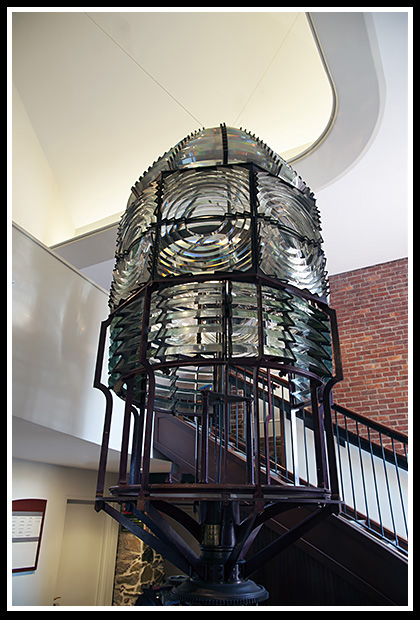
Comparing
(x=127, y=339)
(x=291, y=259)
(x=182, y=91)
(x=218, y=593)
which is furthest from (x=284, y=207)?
(x=182, y=91)

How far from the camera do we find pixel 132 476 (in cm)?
156

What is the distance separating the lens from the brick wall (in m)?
4.50

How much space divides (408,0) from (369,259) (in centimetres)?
398

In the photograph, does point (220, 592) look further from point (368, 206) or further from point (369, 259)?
point (369, 259)

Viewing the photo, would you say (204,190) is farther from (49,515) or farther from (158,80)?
(49,515)

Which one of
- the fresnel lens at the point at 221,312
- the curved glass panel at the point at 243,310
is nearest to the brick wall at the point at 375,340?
the fresnel lens at the point at 221,312

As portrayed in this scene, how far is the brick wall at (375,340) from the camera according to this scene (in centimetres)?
450

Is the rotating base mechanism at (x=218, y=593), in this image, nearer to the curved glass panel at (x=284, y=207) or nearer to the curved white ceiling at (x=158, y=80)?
the curved glass panel at (x=284, y=207)

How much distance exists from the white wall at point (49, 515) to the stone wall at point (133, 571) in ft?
0.32

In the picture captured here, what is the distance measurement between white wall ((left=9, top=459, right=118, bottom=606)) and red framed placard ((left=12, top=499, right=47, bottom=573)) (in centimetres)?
5

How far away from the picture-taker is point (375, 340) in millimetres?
4793

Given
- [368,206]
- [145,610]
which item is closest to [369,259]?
[368,206]

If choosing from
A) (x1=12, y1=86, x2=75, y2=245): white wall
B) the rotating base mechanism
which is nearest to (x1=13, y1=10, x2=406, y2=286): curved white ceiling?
(x1=12, y1=86, x2=75, y2=245): white wall

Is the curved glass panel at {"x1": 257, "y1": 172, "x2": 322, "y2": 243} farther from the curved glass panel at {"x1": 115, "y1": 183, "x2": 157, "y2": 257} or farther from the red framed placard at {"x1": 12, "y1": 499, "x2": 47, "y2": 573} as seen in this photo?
the red framed placard at {"x1": 12, "y1": 499, "x2": 47, "y2": 573}
